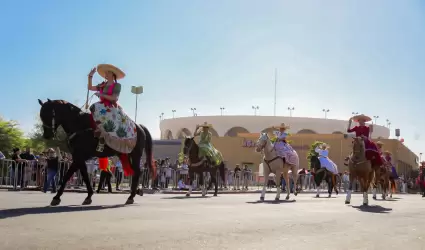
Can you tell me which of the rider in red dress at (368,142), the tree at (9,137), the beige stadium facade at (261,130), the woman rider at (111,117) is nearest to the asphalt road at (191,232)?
the woman rider at (111,117)

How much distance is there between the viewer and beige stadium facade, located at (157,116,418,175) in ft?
249

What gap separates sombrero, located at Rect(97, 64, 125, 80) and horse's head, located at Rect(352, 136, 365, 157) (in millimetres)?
7203

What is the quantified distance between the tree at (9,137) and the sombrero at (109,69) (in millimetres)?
45548

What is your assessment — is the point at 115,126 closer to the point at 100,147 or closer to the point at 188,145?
the point at 100,147

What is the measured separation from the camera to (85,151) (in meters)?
10.2

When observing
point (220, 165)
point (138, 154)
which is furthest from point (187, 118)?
point (138, 154)

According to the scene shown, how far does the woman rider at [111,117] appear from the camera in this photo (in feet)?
34.3

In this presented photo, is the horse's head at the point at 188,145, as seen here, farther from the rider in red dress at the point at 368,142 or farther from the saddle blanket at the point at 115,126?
the saddle blanket at the point at 115,126

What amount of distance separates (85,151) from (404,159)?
3151 inches

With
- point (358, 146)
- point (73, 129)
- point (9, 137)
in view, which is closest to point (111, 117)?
point (73, 129)

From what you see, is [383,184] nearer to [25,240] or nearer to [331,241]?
[331,241]

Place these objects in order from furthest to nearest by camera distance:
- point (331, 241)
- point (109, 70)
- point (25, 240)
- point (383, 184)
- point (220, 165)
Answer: point (220, 165)
point (383, 184)
point (109, 70)
point (331, 241)
point (25, 240)

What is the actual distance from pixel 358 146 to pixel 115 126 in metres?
7.48

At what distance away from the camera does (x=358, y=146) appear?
14.6 meters
